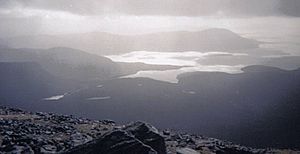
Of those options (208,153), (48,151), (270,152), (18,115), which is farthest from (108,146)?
(18,115)

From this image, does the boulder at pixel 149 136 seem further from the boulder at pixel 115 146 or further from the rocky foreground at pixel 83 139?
the boulder at pixel 115 146

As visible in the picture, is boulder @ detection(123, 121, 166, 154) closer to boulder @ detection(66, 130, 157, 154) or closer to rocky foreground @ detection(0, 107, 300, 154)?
rocky foreground @ detection(0, 107, 300, 154)

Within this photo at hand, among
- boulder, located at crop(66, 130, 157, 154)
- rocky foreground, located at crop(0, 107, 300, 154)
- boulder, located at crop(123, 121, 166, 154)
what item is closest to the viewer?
boulder, located at crop(66, 130, 157, 154)

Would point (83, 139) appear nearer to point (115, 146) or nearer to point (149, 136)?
point (149, 136)

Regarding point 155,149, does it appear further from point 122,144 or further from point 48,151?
point 48,151

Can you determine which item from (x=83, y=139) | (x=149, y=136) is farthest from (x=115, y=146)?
(x=83, y=139)

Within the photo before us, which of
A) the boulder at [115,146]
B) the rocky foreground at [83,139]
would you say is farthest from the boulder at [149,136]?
the boulder at [115,146]

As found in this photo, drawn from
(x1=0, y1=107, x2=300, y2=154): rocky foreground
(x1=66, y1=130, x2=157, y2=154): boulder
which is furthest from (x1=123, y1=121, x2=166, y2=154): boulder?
(x1=66, y1=130, x2=157, y2=154): boulder

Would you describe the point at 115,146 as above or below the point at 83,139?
above
